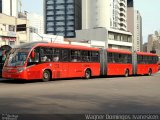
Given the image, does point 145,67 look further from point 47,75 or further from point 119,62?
point 47,75

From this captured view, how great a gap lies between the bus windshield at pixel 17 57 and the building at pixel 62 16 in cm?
13862

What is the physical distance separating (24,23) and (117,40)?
62862 mm

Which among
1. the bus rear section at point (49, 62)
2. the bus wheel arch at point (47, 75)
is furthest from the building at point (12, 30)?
the bus wheel arch at point (47, 75)

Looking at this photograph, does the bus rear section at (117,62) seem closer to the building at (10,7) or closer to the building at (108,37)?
the building at (10,7)

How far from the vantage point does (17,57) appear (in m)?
23.2

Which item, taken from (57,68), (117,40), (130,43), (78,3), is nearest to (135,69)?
(57,68)

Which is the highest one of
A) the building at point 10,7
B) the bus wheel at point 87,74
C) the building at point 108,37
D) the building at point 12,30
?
the building at point 10,7

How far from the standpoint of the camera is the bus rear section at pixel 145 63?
38547 millimetres

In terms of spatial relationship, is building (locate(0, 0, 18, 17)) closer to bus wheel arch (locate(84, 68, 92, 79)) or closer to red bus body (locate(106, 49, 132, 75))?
red bus body (locate(106, 49, 132, 75))

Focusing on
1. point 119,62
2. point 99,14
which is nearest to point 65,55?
point 119,62

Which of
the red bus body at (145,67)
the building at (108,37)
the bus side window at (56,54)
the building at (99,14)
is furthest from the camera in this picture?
the building at (99,14)

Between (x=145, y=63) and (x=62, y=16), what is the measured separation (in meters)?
127

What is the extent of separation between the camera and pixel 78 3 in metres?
166

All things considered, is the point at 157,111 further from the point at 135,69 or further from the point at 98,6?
the point at 98,6
